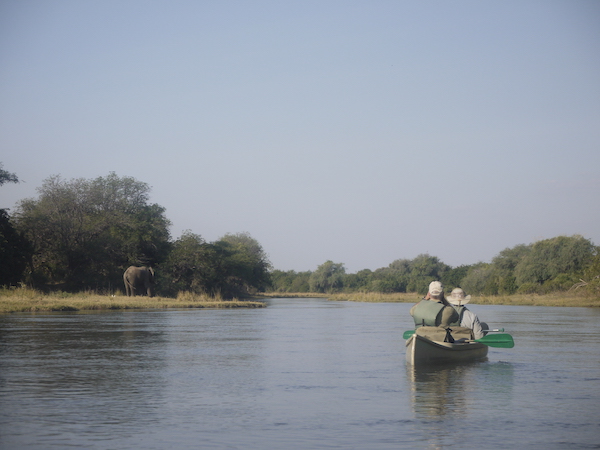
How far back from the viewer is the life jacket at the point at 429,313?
13984mm

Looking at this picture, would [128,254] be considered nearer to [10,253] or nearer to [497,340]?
[10,253]

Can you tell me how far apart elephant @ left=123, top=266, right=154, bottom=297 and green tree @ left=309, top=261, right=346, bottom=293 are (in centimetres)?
7533

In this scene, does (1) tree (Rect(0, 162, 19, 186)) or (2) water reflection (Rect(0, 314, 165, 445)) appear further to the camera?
(1) tree (Rect(0, 162, 19, 186))

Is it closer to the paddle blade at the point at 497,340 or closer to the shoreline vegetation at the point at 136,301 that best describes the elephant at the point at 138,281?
the shoreline vegetation at the point at 136,301

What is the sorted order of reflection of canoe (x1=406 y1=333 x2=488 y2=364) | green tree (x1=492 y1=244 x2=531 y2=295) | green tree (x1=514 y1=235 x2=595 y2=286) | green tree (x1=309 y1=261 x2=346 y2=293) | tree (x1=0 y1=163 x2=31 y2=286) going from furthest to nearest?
green tree (x1=309 y1=261 x2=346 y2=293) < green tree (x1=492 y1=244 x2=531 y2=295) < green tree (x1=514 y1=235 x2=595 y2=286) < tree (x1=0 y1=163 x2=31 y2=286) < reflection of canoe (x1=406 y1=333 x2=488 y2=364)

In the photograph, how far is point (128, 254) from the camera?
54.3 metres

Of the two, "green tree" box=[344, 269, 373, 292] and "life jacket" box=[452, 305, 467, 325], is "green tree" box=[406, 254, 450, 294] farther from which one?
"life jacket" box=[452, 305, 467, 325]

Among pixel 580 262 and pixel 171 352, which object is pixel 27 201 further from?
pixel 580 262

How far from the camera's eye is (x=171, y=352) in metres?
16.5

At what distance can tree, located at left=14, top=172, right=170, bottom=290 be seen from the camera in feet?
163

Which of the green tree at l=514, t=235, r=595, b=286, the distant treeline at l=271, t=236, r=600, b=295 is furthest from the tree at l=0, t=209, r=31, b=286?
the green tree at l=514, t=235, r=595, b=286

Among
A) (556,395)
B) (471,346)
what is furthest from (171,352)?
(556,395)

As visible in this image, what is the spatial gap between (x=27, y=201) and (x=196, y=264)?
47.4 feet

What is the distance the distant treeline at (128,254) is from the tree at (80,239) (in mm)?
75
